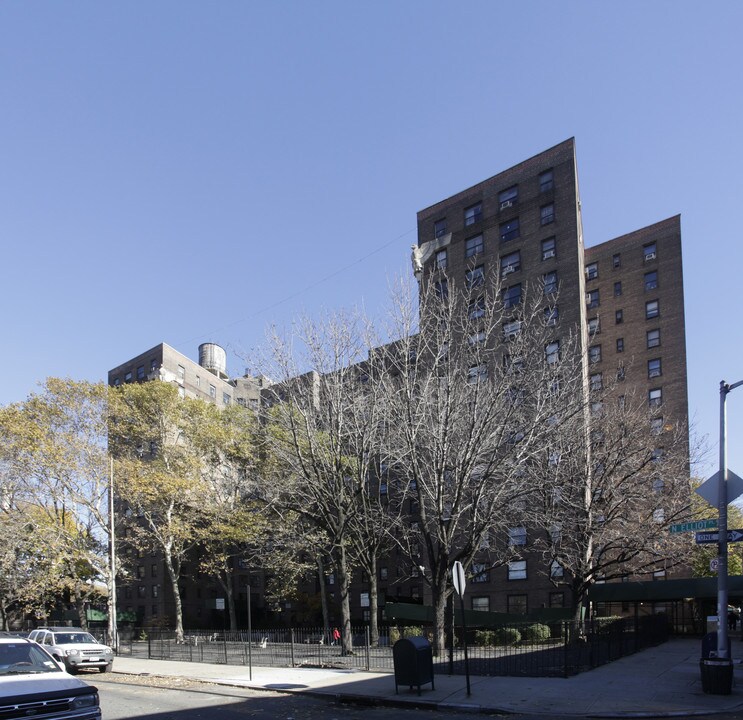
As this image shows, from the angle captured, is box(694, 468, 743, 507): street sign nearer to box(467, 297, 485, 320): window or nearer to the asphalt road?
the asphalt road

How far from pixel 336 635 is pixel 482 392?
18.3m

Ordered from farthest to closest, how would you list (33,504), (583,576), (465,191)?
(465,191), (33,504), (583,576)

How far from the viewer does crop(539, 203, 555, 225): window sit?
47319 mm

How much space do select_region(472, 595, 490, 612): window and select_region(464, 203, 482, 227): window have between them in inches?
1047

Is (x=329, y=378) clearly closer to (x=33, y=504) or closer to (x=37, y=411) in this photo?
(x=37, y=411)

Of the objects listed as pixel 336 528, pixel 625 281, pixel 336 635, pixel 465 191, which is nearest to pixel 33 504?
pixel 336 635

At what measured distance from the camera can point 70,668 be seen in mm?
22875

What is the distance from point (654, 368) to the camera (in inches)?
2206

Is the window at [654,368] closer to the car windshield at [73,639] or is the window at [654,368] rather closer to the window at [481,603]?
the window at [481,603]

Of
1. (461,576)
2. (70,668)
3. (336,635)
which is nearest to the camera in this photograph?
(461,576)

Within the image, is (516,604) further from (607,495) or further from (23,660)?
(23,660)

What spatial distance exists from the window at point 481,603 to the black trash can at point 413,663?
3250cm

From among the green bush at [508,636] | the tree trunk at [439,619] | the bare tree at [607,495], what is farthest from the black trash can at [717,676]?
the bare tree at [607,495]

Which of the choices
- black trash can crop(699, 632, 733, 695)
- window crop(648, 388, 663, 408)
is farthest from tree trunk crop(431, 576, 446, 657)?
window crop(648, 388, 663, 408)
